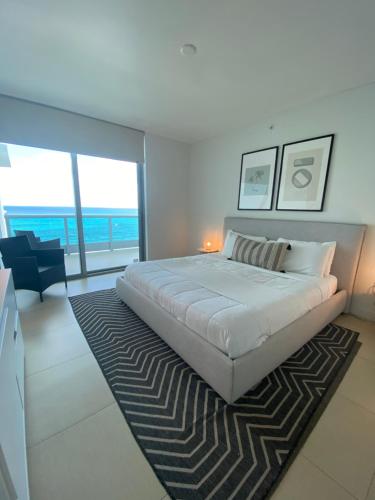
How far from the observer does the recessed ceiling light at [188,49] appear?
1.77 meters

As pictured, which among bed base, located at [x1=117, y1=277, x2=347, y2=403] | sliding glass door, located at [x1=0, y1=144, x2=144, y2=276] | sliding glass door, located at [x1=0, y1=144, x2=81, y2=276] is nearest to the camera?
bed base, located at [x1=117, y1=277, x2=347, y2=403]

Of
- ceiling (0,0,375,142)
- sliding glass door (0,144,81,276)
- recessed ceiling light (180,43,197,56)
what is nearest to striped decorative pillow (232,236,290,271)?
ceiling (0,0,375,142)

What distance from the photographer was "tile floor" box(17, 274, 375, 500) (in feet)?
3.20

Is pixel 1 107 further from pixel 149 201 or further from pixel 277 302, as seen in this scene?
pixel 277 302

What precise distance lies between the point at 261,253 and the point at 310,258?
1.78ft

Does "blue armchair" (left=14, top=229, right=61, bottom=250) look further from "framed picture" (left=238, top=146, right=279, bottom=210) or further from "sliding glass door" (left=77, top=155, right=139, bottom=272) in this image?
"framed picture" (left=238, top=146, right=279, bottom=210)

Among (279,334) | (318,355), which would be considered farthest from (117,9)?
(318,355)

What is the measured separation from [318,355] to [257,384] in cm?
74

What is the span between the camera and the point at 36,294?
3133 millimetres

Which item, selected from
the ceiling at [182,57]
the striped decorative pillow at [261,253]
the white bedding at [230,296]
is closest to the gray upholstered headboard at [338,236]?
the white bedding at [230,296]

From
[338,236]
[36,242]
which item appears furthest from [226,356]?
[36,242]

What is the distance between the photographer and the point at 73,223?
14.8 ft

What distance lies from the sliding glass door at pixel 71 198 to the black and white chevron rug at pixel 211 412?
2414 millimetres

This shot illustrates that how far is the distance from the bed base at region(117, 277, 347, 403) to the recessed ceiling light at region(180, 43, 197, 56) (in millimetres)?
2278
